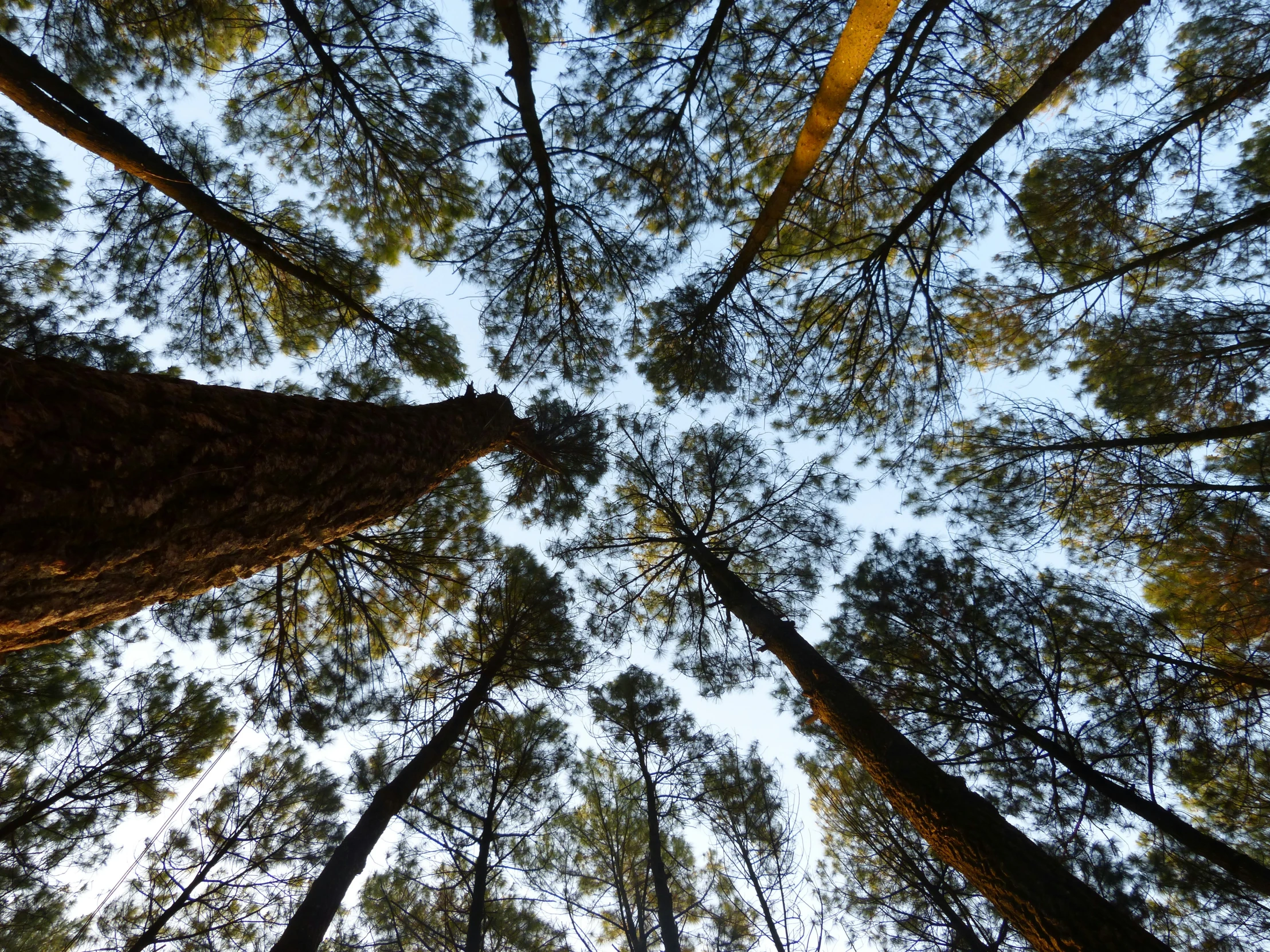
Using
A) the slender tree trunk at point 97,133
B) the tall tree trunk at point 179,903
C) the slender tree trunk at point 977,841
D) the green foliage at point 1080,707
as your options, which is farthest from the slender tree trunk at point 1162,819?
the tall tree trunk at point 179,903

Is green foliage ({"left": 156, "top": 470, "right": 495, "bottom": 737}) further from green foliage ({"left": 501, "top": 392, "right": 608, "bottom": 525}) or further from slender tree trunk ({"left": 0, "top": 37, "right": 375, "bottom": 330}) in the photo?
slender tree trunk ({"left": 0, "top": 37, "right": 375, "bottom": 330})

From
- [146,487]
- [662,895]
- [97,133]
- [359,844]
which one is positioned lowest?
[662,895]

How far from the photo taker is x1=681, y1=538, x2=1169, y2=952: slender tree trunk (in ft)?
7.03

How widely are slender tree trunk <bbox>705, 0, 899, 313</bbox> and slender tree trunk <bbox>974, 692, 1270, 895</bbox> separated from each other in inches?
164

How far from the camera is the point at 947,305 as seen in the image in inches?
187

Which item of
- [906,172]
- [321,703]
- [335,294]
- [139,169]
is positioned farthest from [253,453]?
[906,172]

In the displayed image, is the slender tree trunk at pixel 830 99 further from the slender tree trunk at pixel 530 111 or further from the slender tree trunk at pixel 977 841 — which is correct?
the slender tree trunk at pixel 977 841

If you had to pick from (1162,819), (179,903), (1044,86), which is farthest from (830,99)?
(179,903)

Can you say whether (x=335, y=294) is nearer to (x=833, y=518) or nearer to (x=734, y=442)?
(x=734, y=442)

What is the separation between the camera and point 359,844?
3.51 metres

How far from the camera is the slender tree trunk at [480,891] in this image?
4.43m

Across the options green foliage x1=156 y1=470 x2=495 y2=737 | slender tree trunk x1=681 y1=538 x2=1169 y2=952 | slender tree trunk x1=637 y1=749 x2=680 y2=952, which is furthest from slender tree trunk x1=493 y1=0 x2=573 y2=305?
slender tree trunk x1=637 y1=749 x2=680 y2=952

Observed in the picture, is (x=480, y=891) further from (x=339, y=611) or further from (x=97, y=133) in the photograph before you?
(x=97, y=133)

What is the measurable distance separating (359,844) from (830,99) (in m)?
5.76
